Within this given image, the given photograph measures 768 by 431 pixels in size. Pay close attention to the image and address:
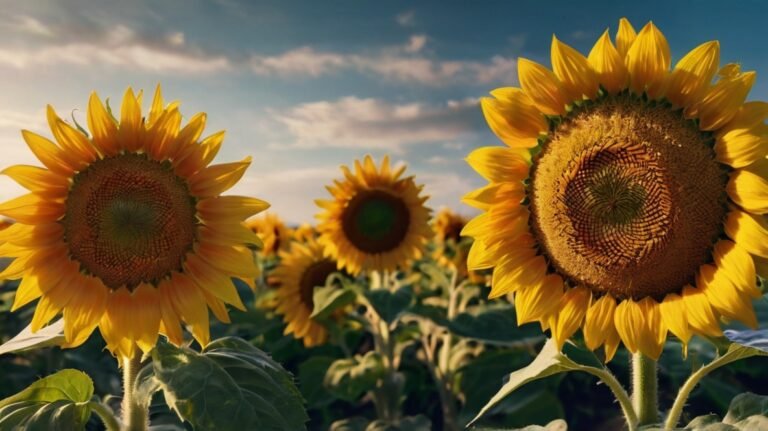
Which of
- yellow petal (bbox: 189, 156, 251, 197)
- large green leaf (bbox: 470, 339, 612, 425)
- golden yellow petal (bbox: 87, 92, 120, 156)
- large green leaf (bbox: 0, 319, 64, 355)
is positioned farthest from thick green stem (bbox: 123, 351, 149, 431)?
large green leaf (bbox: 470, 339, 612, 425)

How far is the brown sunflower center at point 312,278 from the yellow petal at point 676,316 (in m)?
4.37

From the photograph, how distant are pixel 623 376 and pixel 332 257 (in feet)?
10.1

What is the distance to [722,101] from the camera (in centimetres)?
248

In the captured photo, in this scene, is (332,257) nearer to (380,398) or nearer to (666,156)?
(380,398)

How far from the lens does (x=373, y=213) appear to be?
6500 mm

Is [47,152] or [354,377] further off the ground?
[47,152]

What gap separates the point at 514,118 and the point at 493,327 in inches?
108

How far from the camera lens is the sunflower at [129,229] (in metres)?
2.89

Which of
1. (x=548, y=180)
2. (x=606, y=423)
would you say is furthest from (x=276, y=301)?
(x=548, y=180)

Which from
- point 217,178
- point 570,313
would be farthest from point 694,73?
point 217,178

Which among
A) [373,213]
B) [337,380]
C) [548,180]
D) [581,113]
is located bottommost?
[337,380]

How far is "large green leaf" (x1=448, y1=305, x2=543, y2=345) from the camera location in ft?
16.5

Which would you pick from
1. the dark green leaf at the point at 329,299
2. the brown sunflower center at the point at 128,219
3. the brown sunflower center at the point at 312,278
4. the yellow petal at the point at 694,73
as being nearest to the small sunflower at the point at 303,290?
the brown sunflower center at the point at 312,278

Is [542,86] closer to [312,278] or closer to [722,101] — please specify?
[722,101]
